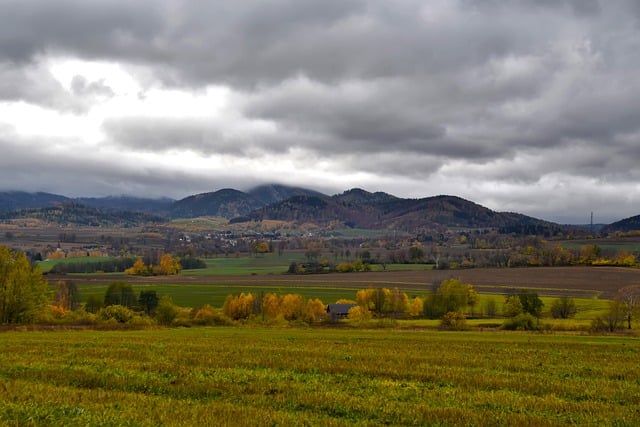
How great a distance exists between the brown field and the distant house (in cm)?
2972

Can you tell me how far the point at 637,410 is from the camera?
14.8 m

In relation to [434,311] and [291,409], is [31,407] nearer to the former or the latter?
[291,409]

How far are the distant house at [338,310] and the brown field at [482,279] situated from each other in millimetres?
29724

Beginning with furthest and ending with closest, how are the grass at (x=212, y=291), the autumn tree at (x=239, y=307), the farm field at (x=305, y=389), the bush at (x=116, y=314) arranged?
the grass at (x=212, y=291) → the autumn tree at (x=239, y=307) → the bush at (x=116, y=314) → the farm field at (x=305, y=389)

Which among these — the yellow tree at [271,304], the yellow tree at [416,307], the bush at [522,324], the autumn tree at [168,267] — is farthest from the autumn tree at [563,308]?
the autumn tree at [168,267]

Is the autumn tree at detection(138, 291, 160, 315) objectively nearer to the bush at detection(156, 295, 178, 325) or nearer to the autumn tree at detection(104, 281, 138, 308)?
the autumn tree at detection(104, 281, 138, 308)

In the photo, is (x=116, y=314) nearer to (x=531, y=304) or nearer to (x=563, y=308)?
(x=531, y=304)

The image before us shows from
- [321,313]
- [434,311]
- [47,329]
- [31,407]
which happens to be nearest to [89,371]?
[31,407]

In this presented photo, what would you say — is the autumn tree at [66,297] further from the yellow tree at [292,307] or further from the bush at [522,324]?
the bush at [522,324]

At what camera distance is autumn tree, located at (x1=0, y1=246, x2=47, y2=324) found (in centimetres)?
7019

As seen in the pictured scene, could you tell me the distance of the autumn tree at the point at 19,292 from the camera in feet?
230

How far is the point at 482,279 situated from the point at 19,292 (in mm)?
122532

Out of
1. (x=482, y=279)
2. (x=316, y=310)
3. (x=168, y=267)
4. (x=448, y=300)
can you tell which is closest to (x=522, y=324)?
(x=448, y=300)

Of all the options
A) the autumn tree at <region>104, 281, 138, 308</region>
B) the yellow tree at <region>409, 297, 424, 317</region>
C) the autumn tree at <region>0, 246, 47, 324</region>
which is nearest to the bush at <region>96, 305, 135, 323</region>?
the autumn tree at <region>0, 246, 47, 324</region>
